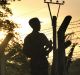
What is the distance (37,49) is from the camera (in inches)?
258

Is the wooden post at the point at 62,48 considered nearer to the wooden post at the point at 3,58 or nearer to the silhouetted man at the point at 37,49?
the silhouetted man at the point at 37,49

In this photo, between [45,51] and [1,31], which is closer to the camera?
[45,51]

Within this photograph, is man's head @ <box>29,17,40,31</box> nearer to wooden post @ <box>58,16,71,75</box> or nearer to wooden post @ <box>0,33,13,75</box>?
wooden post @ <box>58,16,71,75</box>

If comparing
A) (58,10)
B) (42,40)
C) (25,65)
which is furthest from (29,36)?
(25,65)

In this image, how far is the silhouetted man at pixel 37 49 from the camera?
6.50 meters

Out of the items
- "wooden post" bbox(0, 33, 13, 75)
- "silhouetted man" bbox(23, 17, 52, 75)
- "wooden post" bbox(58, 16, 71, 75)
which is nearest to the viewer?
"silhouetted man" bbox(23, 17, 52, 75)

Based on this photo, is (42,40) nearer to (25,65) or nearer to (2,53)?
(2,53)

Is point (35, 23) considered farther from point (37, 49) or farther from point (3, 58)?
point (3, 58)

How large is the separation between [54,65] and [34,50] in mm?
428

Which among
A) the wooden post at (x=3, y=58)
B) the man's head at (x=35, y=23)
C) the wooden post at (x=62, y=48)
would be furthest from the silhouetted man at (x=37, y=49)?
the wooden post at (x=3, y=58)

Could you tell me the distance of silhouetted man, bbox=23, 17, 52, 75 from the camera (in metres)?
6.50

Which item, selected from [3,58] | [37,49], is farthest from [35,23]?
[3,58]

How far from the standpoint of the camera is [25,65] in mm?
72000

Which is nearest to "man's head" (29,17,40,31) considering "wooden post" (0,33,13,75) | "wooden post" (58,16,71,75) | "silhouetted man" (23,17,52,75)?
"silhouetted man" (23,17,52,75)
